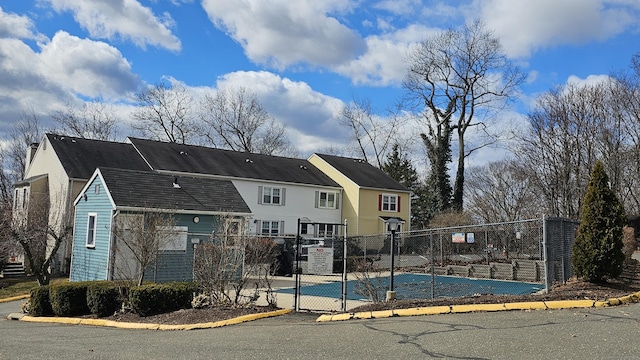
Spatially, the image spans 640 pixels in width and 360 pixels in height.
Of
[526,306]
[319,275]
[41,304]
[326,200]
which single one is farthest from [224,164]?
[526,306]

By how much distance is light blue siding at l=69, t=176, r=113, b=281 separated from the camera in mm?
19672

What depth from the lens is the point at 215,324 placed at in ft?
34.8

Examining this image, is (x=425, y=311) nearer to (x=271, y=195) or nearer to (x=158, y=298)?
(x=158, y=298)

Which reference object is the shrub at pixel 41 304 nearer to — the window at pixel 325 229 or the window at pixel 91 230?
the window at pixel 91 230

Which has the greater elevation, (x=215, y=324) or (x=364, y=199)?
(x=364, y=199)

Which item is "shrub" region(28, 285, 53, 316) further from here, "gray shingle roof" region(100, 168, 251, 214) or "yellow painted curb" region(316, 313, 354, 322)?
"yellow painted curb" region(316, 313, 354, 322)

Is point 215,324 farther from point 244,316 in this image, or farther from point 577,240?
point 577,240

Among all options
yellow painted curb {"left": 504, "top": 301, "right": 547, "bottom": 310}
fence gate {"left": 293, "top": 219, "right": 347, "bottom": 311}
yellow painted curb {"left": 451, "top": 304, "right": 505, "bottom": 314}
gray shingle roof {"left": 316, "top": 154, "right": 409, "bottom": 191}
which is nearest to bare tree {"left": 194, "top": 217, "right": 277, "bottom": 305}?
fence gate {"left": 293, "top": 219, "right": 347, "bottom": 311}

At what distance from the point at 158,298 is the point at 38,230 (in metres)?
16.0

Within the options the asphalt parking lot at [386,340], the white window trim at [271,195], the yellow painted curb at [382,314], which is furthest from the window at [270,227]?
the yellow painted curb at [382,314]

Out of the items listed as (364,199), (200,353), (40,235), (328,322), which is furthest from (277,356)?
(364,199)

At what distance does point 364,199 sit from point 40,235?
22580mm

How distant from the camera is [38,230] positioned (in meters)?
25.1

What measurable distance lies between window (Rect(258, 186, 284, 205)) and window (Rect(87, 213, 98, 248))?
15780 millimetres
